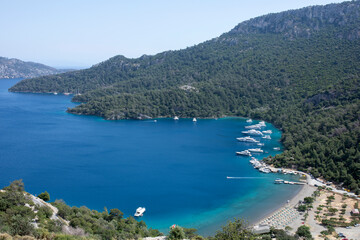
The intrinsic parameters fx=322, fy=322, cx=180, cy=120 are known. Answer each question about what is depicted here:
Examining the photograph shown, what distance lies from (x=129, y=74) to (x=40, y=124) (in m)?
85.3

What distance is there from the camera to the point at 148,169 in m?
53.2

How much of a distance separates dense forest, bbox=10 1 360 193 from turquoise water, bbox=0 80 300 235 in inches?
348

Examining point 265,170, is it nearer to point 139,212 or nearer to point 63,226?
point 139,212

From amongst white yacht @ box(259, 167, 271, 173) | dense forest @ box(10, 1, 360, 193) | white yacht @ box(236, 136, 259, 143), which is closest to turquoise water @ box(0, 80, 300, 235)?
white yacht @ box(259, 167, 271, 173)

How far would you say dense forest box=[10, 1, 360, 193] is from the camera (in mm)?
56812

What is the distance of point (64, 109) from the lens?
114250 millimetres

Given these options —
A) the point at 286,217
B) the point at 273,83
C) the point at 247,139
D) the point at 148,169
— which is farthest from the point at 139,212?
the point at 273,83

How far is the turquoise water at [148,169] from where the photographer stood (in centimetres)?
3962

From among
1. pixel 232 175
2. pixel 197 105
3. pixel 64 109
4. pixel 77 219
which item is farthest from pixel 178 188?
pixel 64 109

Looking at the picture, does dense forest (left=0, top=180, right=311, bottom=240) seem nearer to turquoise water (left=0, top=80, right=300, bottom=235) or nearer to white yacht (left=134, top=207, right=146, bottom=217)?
white yacht (left=134, top=207, right=146, bottom=217)

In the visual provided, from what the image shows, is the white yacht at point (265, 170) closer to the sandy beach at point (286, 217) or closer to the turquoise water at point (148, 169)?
the turquoise water at point (148, 169)

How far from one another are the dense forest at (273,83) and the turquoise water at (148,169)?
883cm

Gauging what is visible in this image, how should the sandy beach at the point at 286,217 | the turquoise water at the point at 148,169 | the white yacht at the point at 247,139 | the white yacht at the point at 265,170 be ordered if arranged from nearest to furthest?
the sandy beach at the point at 286,217 → the turquoise water at the point at 148,169 → the white yacht at the point at 265,170 → the white yacht at the point at 247,139

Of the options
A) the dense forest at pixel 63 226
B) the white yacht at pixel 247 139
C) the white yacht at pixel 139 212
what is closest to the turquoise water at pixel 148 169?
the white yacht at pixel 139 212
